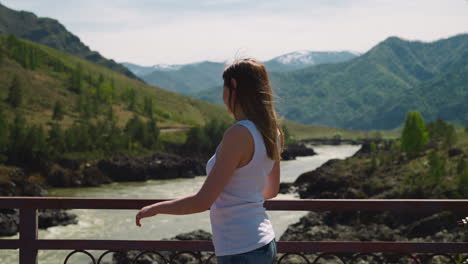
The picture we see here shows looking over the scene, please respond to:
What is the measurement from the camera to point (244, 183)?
3.24 m

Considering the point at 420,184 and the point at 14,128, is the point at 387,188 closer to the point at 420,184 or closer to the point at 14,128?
the point at 420,184

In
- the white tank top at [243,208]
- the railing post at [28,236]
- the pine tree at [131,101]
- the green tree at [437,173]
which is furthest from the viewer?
the pine tree at [131,101]

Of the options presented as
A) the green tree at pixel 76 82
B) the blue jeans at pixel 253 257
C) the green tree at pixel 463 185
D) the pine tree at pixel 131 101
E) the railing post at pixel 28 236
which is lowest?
the green tree at pixel 463 185

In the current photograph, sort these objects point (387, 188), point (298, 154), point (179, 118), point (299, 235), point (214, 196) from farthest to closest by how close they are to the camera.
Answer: point (179, 118) → point (298, 154) → point (387, 188) → point (299, 235) → point (214, 196)

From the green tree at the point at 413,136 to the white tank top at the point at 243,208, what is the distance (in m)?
74.7

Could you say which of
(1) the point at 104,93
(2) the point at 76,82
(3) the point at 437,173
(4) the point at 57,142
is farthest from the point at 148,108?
(3) the point at 437,173

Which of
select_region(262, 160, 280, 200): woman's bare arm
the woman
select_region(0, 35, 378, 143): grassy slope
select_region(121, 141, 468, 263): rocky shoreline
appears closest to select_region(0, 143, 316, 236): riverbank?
select_region(121, 141, 468, 263): rocky shoreline

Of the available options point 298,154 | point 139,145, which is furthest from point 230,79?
point 298,154

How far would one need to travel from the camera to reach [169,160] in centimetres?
9581

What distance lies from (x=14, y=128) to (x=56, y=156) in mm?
8798

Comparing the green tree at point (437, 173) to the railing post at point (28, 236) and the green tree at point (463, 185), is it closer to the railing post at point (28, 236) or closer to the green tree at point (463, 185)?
the green tree at point (463, 185)

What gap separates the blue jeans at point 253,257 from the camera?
3.24m

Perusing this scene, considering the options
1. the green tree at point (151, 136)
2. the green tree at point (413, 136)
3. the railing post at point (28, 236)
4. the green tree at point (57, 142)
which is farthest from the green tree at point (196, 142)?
the railing post at point (28, 236)

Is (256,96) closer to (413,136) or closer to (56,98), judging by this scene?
(413,136)
